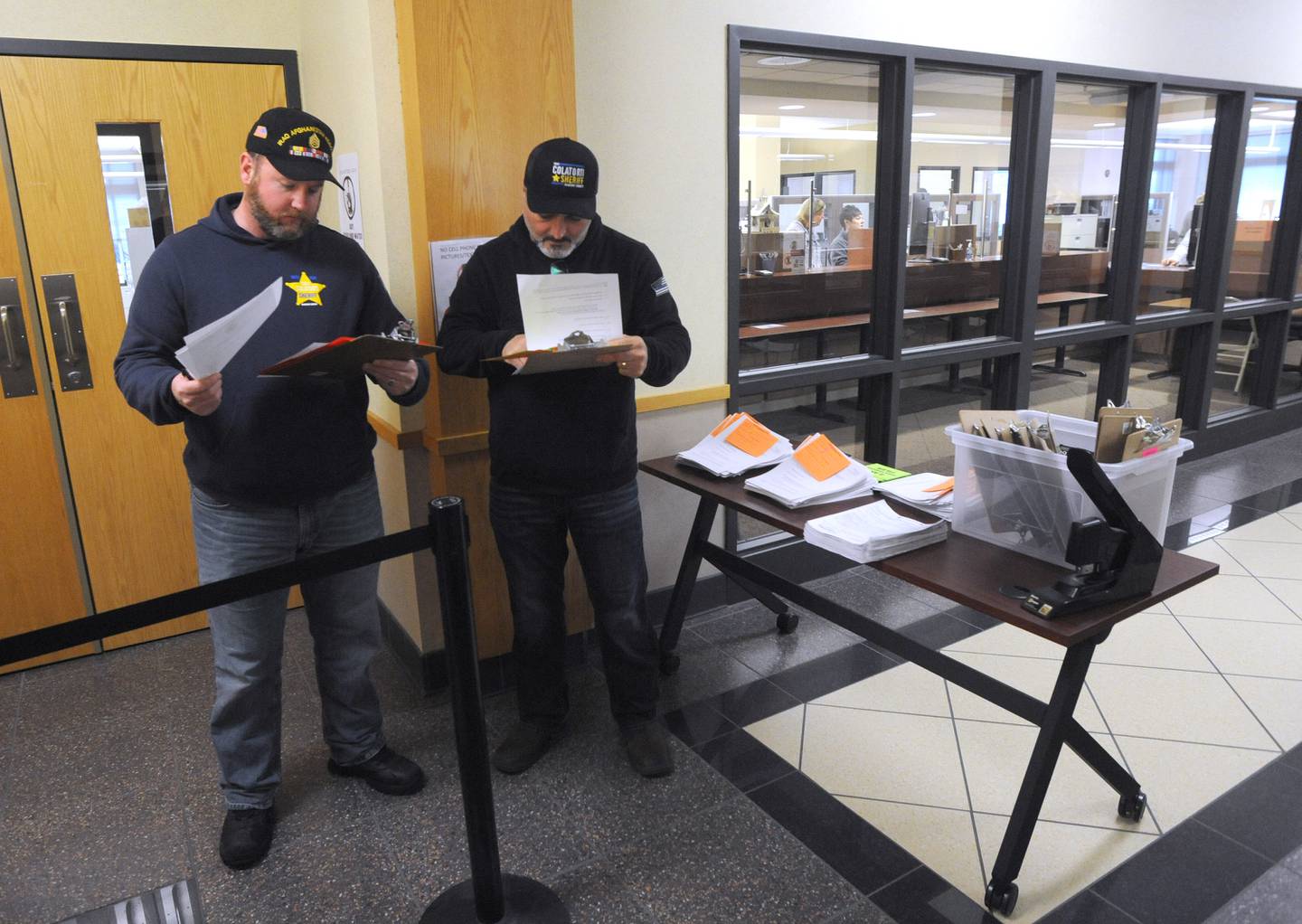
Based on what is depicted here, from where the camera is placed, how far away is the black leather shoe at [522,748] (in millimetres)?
2344

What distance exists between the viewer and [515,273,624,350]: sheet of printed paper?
80.4 inches

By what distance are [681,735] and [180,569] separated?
6.24ft

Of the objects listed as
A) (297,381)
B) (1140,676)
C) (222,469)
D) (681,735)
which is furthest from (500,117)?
(1140,676)

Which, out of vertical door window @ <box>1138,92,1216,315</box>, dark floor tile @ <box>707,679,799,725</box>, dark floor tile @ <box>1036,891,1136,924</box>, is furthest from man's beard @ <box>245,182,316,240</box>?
vertical door window @ <box>1138,92,1216,315</box>

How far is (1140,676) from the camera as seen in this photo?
2785 millimetres

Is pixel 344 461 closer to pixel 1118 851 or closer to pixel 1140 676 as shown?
pixel 1118 851

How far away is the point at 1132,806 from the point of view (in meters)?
2.12

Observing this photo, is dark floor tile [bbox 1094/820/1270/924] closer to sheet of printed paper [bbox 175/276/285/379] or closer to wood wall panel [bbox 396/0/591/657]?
wood wall panel [bbox 396/0/591/657]

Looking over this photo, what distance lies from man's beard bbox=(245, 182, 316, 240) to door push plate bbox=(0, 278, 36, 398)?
54.4 inches

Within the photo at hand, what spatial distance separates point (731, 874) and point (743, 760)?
1.44ft

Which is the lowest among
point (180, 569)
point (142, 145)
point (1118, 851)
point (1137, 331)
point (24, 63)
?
point (1118, 851)

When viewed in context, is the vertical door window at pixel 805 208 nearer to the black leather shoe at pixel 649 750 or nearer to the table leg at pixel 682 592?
the table leg at pixel 682 592

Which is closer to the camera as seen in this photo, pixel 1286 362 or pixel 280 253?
pixel 280 253

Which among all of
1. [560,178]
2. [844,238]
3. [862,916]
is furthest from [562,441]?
[844,238]
